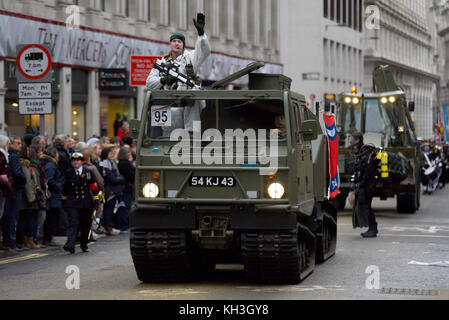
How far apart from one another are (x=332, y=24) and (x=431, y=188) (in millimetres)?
34663

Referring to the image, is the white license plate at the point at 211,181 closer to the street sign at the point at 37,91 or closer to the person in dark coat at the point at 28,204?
the person in dark coat at the point at 28,204

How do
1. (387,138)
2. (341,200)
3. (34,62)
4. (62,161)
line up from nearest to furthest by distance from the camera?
(62,161)
(34,62)
(387,138)
(341,200)

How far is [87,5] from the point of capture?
117 feet

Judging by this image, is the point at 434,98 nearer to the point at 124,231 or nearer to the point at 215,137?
the point at 124,231

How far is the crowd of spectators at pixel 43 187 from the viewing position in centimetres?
1802

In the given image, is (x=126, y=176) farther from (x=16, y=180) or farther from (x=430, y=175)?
(x=430, y=175)

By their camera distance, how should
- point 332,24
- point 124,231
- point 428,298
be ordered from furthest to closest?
point 332,24, point 124,231, point 428,298

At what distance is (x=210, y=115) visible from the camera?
13.7m

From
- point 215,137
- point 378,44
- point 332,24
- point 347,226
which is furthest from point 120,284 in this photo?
point 378,44

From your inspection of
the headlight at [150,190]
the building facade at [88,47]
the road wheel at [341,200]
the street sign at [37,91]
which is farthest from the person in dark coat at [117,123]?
the headlight at [150,190]

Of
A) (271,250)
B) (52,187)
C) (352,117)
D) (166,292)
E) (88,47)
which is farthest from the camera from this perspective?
(88,47)

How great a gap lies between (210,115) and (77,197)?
4.84 meters

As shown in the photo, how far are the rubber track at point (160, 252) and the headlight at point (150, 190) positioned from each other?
42cm

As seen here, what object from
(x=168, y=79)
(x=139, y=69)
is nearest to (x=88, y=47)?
(x=139, y=69)
